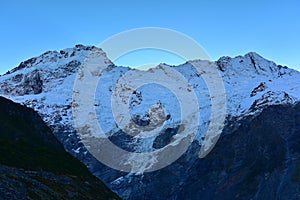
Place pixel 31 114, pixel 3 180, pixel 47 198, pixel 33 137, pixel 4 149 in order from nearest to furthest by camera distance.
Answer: pixel 3 180
pixel 47 198
pixel 4 149
pixel 33 137
pixel 31 114

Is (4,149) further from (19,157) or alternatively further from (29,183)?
(29,183)

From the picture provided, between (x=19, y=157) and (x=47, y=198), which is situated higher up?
(x=19, y=157)

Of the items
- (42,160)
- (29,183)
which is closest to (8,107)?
(42,160)

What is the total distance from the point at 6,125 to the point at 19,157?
23716 mm

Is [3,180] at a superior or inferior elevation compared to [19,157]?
inferior

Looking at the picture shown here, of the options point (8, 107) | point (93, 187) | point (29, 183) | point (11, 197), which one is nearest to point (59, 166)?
point (93, 187)

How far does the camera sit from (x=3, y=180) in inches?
1891

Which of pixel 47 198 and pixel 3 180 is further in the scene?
pixel 47 198

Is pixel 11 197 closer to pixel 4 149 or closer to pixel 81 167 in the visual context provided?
pixel 4 149

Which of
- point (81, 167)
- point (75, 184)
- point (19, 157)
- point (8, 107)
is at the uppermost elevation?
point (8, 107)

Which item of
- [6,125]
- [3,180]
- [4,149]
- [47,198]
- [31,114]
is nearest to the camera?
[3,180]

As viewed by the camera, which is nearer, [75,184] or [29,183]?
[29,183]

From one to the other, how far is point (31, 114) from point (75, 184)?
4956 cm

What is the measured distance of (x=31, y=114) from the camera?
11581cm
